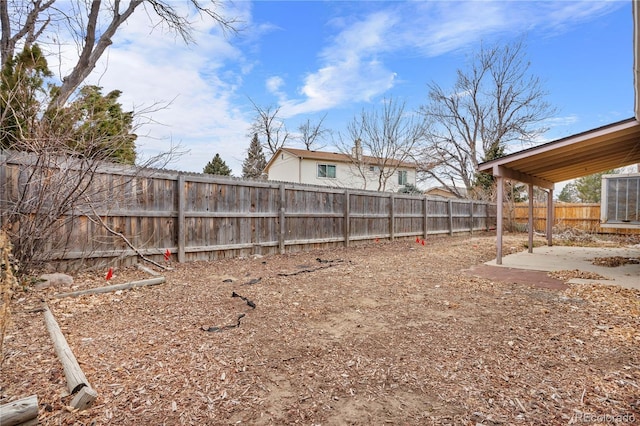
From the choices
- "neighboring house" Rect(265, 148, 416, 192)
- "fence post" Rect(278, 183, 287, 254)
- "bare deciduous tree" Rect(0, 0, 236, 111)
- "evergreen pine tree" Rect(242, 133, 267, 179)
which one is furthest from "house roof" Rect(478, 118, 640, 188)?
"evergreen pine tree" Rect(242, 133, 267, 179)

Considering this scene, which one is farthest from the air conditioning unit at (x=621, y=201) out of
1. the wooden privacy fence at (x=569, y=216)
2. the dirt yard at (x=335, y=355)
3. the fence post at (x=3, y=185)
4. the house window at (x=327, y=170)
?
the fence post at (x=3, y=185)

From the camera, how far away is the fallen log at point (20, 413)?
1518mm

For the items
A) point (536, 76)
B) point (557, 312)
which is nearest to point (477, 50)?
point (536, 76)

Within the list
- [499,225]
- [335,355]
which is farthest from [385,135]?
[335,355]

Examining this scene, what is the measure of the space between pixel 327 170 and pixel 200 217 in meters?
16.5

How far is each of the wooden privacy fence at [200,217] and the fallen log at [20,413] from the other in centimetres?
339

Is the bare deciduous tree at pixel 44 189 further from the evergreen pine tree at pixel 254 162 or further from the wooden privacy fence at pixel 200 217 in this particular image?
the evergreen pine tree at pixel 254 162

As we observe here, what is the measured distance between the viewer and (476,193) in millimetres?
20469

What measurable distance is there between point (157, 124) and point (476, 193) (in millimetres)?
20263

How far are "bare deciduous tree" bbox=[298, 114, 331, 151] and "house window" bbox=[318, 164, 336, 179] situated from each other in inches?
140

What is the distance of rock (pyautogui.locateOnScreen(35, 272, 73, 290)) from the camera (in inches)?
156

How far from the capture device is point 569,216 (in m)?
15.2

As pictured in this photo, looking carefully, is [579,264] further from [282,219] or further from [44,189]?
[44,189]

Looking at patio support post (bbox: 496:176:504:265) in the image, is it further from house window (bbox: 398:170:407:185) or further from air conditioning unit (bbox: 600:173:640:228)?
house window (bbox: 398:170:407:185)
